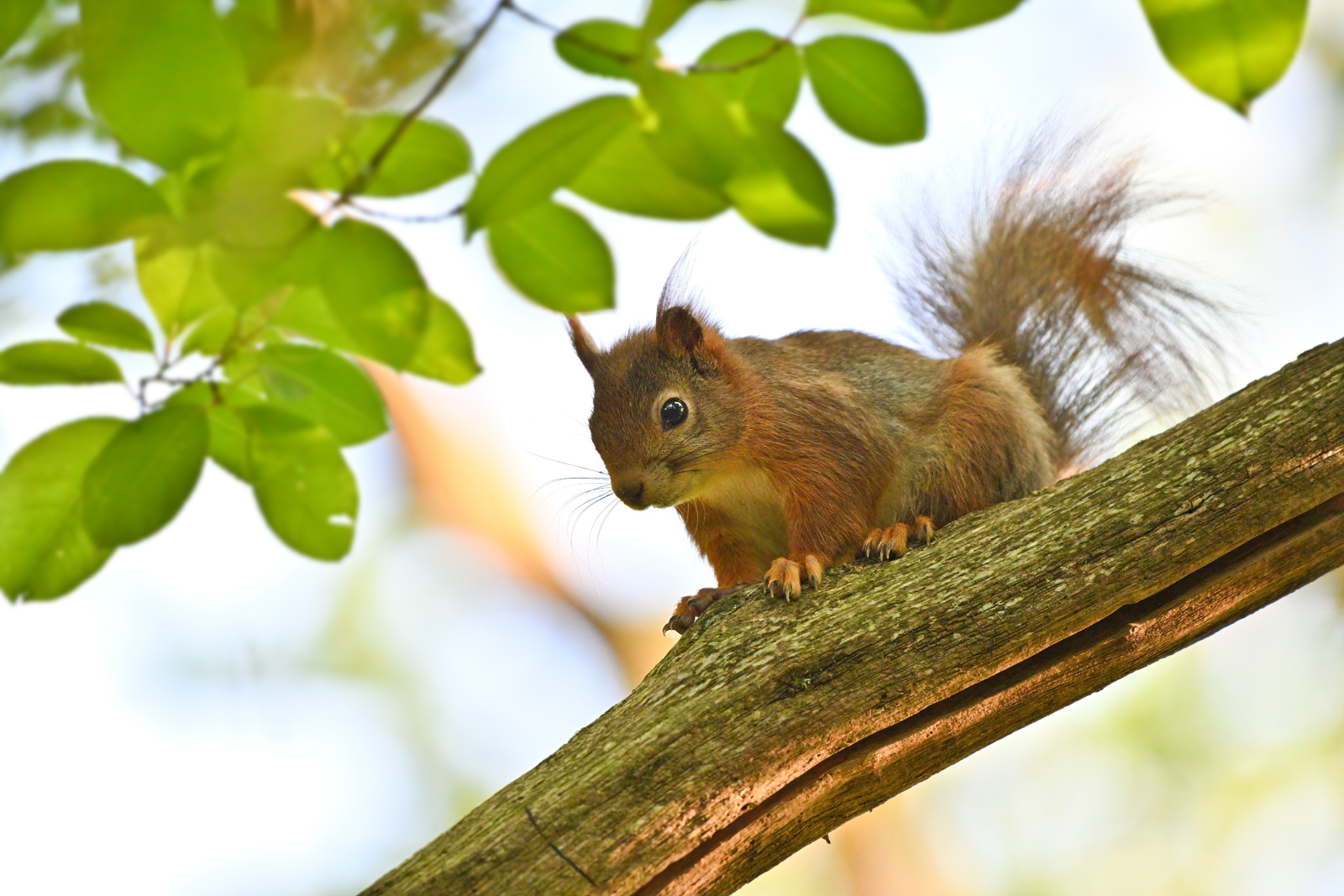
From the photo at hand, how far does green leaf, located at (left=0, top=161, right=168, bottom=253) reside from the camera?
2.59 feet

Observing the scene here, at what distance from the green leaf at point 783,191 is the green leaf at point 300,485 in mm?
493

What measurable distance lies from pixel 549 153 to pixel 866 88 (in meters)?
0.25

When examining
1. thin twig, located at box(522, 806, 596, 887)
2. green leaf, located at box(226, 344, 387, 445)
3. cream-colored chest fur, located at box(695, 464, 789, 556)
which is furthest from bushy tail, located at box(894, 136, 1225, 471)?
green leaf, located at box(226, 344, 387, 445)

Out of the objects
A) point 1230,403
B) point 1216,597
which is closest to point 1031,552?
point 1216,597

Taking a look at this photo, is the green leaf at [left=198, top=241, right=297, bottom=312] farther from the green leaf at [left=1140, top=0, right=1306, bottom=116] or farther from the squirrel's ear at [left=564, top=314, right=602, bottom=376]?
the squirrel's ear at [left=564, top=314, right=602, bottom=376]

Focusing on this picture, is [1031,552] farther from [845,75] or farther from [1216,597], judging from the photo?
[845,75]

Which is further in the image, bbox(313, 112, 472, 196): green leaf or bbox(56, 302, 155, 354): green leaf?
bbox(56, 302, 155, 354): green leaf

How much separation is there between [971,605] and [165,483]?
1.33 meters

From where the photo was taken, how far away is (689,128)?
71 cm

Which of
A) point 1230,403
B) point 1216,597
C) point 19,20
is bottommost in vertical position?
point 1216,597

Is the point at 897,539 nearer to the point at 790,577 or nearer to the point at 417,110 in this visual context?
the point at 790,577

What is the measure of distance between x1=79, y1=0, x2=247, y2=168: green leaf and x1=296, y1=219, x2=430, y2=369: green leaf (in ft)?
0.34

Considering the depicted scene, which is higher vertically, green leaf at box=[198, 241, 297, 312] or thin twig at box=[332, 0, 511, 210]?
thin twig at box=[332, 0, 511, 210]

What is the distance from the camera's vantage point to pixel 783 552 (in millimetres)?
2797
